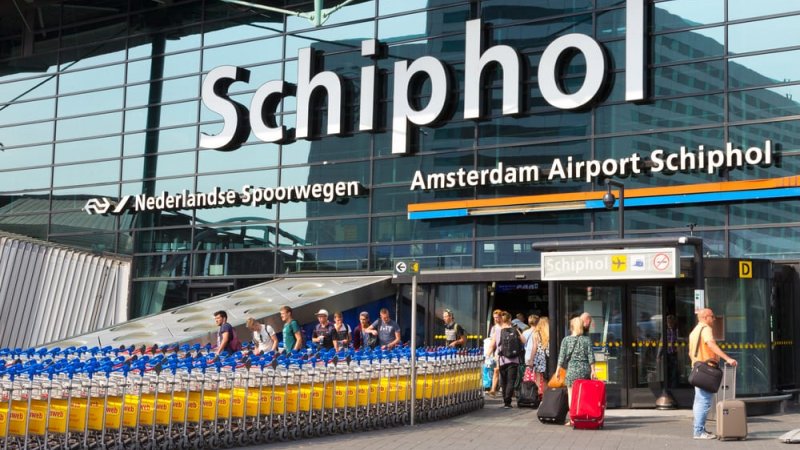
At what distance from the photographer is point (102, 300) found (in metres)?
33.0

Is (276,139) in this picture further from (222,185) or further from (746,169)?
(746,169)

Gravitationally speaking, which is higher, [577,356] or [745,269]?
[745,269]

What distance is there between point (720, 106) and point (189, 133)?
14.9m

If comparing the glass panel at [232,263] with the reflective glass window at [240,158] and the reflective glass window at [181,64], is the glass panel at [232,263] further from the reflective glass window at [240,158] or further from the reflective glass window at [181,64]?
the reflective glass window at [181,64]

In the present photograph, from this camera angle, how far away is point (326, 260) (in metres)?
29.2

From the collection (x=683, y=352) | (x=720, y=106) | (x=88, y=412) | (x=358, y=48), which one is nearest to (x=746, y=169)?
(x=720, y=106)

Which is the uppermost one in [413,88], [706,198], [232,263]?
[413,88]

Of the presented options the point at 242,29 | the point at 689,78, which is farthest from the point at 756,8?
the point at 242,29

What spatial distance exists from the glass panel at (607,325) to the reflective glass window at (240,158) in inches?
488

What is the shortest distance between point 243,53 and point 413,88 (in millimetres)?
6069

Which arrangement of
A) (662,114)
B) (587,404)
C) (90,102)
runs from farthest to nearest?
(90,102), (662,114), (587,404)

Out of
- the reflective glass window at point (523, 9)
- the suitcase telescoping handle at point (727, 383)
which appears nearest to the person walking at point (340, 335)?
the suitcase telescoping handle at point (727, 383)

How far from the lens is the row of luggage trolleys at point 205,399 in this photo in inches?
473

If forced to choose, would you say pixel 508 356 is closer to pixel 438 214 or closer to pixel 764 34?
pixel 438 214
